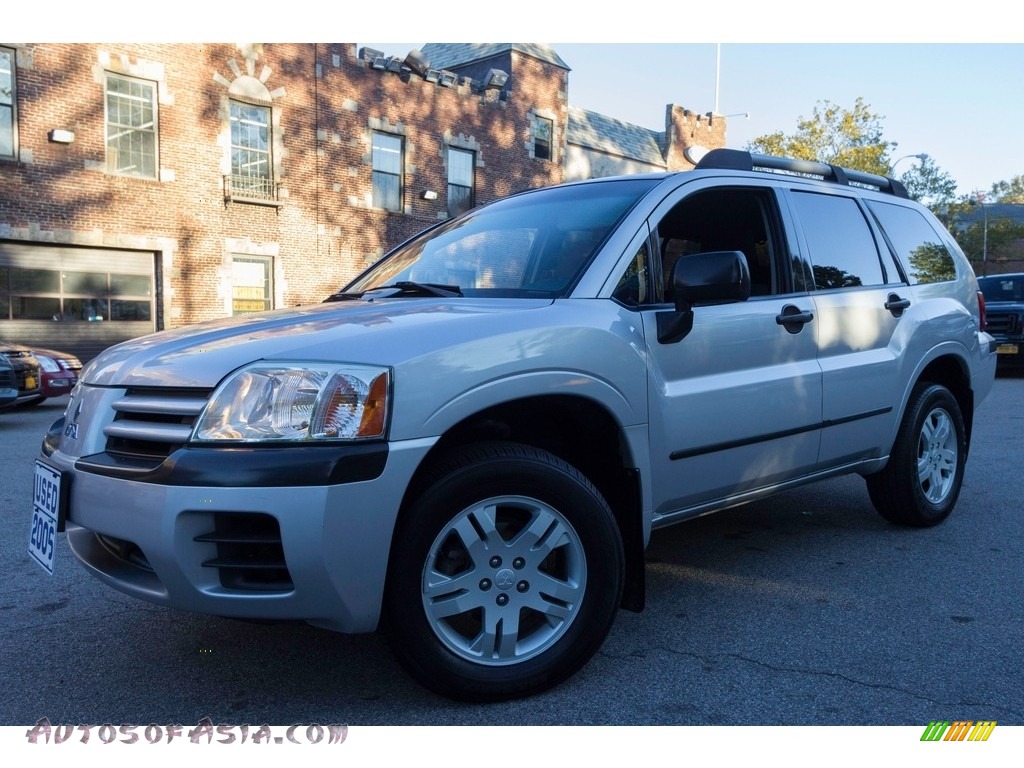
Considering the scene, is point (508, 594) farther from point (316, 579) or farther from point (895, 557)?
point (895, 557)

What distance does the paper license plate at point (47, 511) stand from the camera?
2.69m

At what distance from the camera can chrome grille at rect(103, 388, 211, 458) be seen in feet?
8.09

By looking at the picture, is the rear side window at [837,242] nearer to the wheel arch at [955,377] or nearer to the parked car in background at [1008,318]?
the wheel arch at [955,377]

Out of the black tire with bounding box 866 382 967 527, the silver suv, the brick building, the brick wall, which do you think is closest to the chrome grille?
the silver suv

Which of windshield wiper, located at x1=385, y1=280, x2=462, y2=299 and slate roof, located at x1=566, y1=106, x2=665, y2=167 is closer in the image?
windshield wiper, located at x1=385, y1=280, x2=462, y2=299

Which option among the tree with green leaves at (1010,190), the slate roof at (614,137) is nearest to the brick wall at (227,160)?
the slate roof at (614,137)

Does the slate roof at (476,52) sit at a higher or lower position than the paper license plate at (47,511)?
higher

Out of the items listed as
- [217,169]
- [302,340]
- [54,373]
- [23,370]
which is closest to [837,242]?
[302,340]

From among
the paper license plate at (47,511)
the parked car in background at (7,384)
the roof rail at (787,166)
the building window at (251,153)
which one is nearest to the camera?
the paper license plate at (47,511)

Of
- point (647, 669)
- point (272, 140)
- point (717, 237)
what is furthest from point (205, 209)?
point (647, 669)

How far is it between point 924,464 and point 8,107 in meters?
16.2

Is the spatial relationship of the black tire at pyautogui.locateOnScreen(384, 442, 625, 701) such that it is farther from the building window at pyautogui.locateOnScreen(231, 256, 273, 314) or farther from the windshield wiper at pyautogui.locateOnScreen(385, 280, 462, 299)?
the building window at pyautogui.locateOnScreen(231, 256, 273, 314)

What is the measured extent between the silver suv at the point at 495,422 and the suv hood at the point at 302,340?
0.04 feet

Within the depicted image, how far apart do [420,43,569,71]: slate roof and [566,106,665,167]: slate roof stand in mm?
2270
